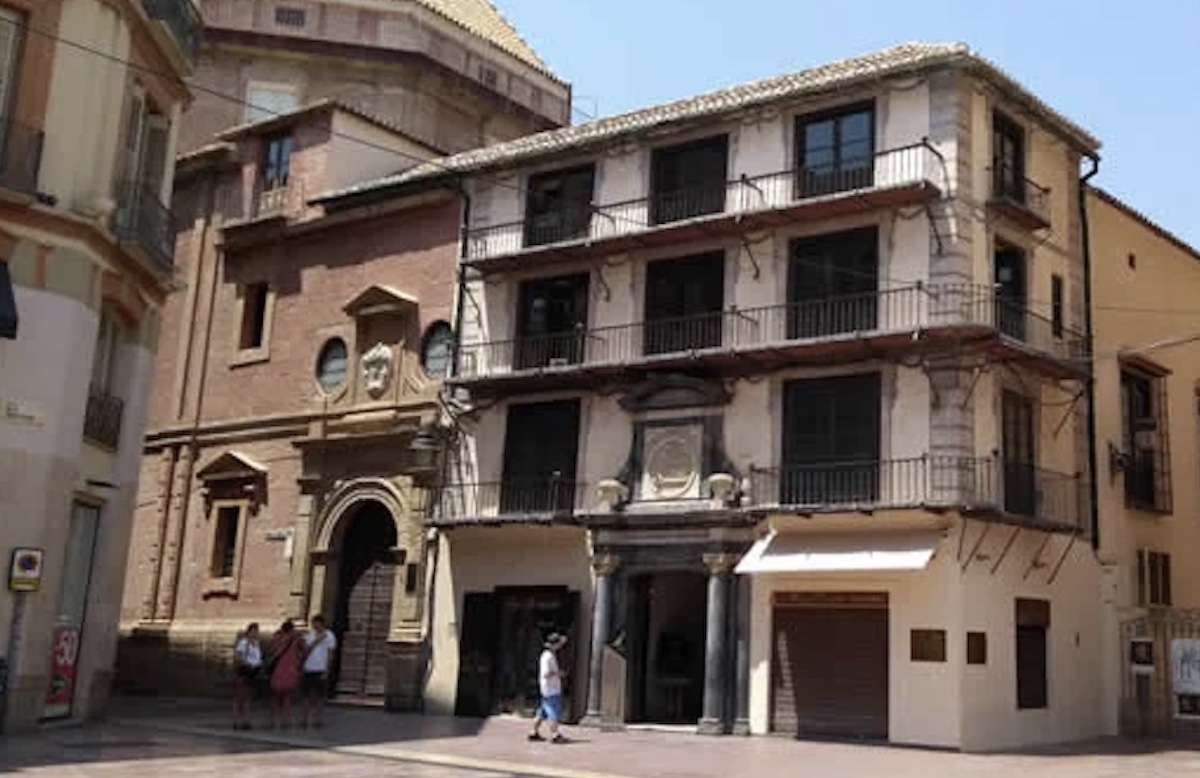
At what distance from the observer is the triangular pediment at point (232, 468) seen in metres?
29.5

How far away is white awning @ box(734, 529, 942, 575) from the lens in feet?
68.2

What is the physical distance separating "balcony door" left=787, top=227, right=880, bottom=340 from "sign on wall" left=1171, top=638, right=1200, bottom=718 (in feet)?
26.0

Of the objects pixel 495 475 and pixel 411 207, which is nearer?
pixel 495 475

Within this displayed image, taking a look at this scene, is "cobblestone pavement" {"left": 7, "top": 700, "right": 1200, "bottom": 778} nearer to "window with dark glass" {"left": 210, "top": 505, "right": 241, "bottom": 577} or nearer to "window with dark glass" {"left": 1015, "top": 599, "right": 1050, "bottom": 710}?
"window with dark glass" {"left": 1015, "top": 599, "right": 1050, "bottom": 710}

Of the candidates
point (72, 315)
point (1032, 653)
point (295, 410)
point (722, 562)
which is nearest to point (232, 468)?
point (295, 410)

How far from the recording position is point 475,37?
3816cm

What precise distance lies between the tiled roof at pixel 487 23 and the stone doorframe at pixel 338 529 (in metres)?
15.8

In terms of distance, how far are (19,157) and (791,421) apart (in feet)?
42.3

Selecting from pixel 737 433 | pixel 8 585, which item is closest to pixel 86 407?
pixel 8 585

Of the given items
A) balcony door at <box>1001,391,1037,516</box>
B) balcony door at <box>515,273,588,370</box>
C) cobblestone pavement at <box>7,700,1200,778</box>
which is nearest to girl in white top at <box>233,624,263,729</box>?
cobblestone pavement at <box>7,700,1200,778</box>

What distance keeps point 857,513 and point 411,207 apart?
1269cm

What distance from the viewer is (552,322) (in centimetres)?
2669

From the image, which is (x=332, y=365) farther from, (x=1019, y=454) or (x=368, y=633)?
(x=1019, y=454)

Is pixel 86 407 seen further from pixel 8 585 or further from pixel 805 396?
pixel 805 396
